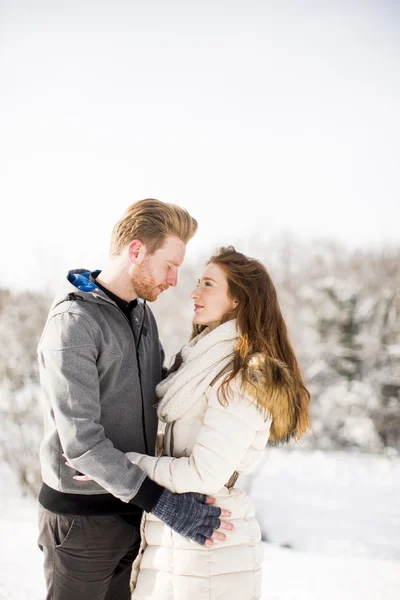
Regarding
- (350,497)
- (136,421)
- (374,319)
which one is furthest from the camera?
(374,319)

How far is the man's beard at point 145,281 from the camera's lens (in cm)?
218

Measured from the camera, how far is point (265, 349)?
6.87 ft

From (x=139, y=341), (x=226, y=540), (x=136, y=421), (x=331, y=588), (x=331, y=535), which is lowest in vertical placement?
(x=331, y=535)

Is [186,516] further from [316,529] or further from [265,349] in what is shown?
[316,529]

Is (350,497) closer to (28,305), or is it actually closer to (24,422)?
(24,422)

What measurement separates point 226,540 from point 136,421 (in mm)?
565

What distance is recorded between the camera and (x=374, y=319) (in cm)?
1398

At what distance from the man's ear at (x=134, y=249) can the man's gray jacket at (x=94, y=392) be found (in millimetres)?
191

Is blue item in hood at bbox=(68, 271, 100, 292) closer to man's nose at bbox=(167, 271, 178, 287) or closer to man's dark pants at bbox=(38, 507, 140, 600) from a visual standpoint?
man's nose at bbox=(167, 271, 178, 287)

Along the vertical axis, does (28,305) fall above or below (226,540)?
above

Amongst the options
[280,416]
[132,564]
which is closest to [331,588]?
[132,564]

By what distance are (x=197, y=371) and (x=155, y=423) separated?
0.41m

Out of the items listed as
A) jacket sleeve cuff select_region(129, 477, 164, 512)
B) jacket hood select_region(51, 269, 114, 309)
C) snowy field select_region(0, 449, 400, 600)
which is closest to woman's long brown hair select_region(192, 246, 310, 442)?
jacket sleeve cuff select_region(129, 477, 164, 512)

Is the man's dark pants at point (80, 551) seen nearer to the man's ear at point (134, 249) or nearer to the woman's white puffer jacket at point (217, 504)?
the woman's white puffer jacket at point (217, 504)
